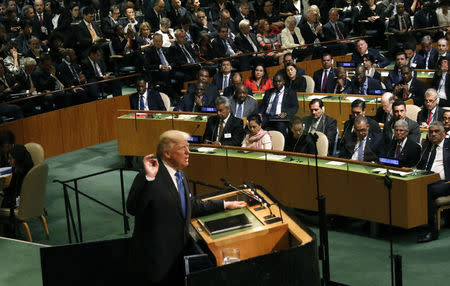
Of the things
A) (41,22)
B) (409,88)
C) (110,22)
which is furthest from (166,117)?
(41,22)

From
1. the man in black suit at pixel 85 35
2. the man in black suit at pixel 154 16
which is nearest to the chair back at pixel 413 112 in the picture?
the man in black suit at pixel 85 35

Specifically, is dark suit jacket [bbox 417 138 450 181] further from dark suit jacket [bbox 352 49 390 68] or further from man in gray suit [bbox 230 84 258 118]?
dark suit jacket [bbox 352 49 390 68]

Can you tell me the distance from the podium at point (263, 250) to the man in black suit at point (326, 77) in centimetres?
647

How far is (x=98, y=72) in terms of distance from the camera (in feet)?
38.2

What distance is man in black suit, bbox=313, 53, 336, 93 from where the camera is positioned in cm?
1119

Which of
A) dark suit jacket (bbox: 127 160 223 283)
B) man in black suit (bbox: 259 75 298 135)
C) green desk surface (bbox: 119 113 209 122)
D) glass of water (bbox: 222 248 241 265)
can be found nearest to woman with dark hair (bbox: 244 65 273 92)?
man in black suit (bbox: 259 75 298 135)

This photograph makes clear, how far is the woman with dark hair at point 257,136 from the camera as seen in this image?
26.3 feet

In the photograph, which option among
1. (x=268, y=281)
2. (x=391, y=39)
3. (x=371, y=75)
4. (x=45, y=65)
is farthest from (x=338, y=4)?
(x=268, y=281)

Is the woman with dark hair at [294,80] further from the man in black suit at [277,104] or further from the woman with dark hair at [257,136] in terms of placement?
the woman with dark hair at [257,136]

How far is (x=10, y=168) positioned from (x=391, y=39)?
9.10 m

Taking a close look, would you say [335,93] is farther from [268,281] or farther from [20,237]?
[268,281]

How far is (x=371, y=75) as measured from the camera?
36.4 feet

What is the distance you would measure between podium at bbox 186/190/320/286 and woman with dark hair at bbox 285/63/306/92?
6.17 meters

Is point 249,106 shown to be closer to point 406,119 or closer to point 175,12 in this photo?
point 406,119
